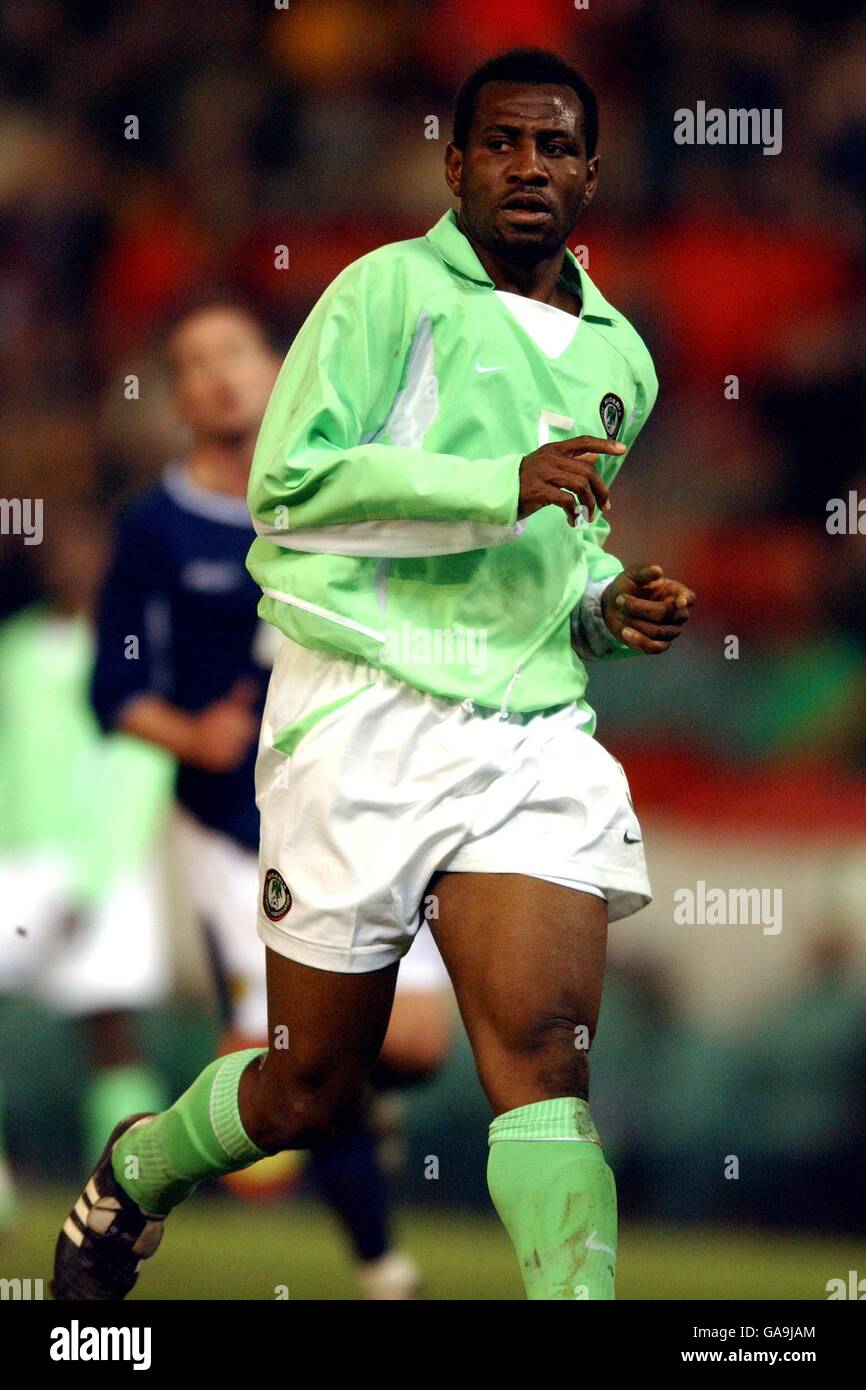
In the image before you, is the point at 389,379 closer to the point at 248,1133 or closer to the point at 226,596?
the point at 248,1133

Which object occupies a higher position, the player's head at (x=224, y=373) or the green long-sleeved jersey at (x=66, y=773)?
the player's head at (x=224, y=373)

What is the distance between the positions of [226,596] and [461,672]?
1547 millimetres

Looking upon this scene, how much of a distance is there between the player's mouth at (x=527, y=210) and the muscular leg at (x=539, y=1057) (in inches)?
34.7

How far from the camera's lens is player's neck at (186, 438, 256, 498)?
425 centimetres

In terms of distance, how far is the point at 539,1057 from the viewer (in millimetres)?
2609

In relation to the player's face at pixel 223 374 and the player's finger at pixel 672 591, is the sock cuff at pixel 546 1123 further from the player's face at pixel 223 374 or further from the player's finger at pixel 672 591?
the player's face at pixel 223 374

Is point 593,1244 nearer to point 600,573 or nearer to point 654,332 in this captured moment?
point 600,573

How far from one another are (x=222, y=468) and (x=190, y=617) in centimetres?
31

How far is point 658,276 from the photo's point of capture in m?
4.44

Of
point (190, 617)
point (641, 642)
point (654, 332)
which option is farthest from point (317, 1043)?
point (654, 332)

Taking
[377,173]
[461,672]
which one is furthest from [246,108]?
[461,672]

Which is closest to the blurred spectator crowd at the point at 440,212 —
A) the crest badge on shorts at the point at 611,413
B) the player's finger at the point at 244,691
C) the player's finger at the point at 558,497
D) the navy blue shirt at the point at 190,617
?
the navy blue shirt at the point at 190,617

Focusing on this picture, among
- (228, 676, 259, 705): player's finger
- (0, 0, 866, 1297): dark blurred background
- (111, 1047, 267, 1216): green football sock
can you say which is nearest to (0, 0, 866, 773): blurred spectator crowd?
(0, 0, 866, 1297): dark blurred background

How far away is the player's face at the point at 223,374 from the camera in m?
4.27
